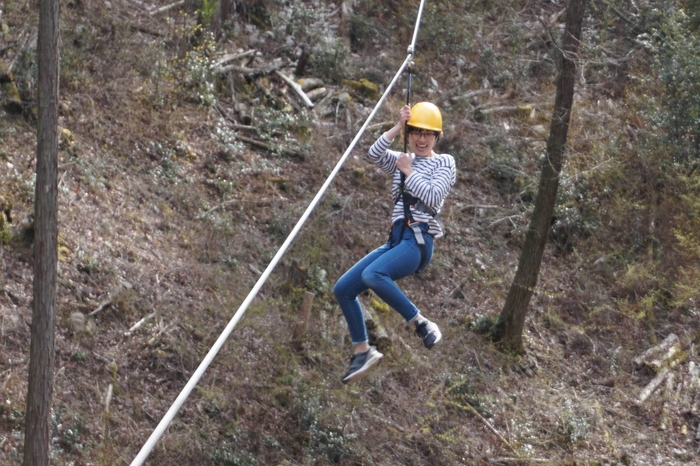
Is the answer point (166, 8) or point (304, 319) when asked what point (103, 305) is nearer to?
point (304, 319)

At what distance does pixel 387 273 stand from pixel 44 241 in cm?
240

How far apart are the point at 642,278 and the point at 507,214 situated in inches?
90.0

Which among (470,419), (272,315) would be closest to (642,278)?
(470,419)

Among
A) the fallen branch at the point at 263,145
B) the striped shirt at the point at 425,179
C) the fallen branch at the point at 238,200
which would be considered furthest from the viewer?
the fallen branch at the point at 263,145

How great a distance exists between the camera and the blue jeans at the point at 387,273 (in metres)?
6.39

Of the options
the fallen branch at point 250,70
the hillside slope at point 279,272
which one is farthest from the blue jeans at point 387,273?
the fallen branch at point 250,70

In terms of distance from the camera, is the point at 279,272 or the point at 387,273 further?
the point at 279,272

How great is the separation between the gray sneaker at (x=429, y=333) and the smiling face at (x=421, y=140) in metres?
1.22

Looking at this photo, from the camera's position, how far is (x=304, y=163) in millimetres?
13703

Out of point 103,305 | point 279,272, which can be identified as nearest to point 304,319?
point 279,272

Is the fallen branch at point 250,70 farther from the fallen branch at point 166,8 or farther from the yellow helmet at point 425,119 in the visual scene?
the yellow helmet at point 425,119

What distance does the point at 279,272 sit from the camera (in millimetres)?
10969

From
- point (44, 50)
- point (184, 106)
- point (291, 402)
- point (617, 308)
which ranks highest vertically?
point (44, 50)

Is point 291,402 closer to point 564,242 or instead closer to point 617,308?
point 617,308
